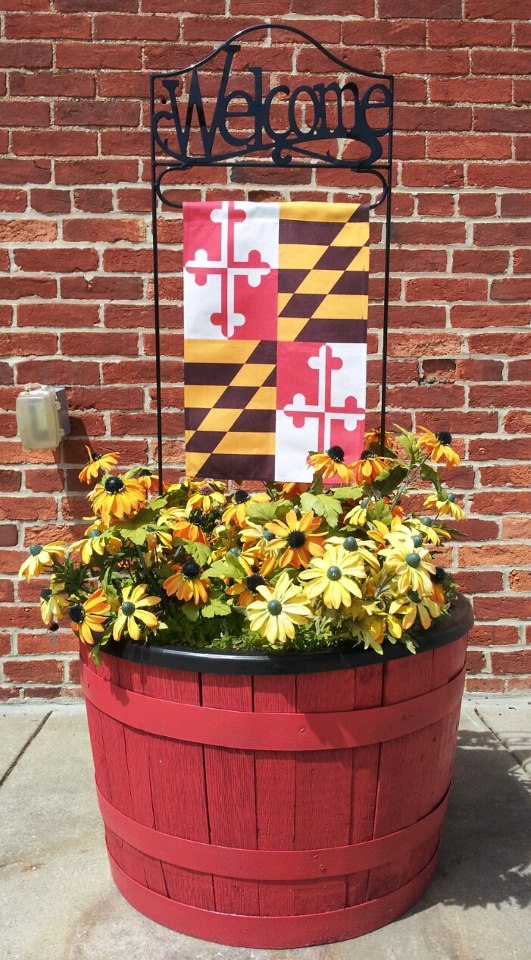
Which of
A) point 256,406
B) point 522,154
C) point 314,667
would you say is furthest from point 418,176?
point 314,667

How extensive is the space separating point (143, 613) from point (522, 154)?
211 cm

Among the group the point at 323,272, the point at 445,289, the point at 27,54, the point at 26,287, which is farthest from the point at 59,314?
the point at 445,289

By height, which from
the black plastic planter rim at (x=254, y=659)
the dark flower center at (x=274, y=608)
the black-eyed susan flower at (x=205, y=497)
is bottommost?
the black plastic planter rim at (x=254, y=659)

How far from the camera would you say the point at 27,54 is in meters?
2.68

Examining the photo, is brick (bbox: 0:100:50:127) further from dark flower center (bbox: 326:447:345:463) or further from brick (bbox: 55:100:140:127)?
dark flower center (bbox: 326:447:345:463)

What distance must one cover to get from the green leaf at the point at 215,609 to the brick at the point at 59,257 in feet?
4.97

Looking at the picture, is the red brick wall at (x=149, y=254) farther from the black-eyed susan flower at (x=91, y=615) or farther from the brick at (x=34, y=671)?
the black-eyed susan flower at (x=91, y=615)

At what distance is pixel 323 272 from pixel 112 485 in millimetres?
721

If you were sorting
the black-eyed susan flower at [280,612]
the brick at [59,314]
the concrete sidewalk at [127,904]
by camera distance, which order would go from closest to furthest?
the black-eyed susan flower at [280,612], the concrete sidewalk at [127,904], the brick at [59,314]

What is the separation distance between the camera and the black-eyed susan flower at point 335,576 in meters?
1.51

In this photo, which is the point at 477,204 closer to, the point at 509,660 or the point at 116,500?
the point at 509,660

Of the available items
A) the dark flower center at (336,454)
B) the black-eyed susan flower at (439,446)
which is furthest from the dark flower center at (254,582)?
the black-eyed susan flower at (439,446)

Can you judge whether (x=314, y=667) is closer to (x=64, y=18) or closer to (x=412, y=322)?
(x=412, y=322)

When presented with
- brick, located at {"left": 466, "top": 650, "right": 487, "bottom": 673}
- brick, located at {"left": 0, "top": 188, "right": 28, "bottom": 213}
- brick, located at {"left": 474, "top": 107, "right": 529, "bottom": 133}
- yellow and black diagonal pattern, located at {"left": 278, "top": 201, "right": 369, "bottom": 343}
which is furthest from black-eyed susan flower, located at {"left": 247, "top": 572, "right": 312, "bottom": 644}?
brick, located at {"left": 474, "top": 107, "right": 529, "bottom": 133}
